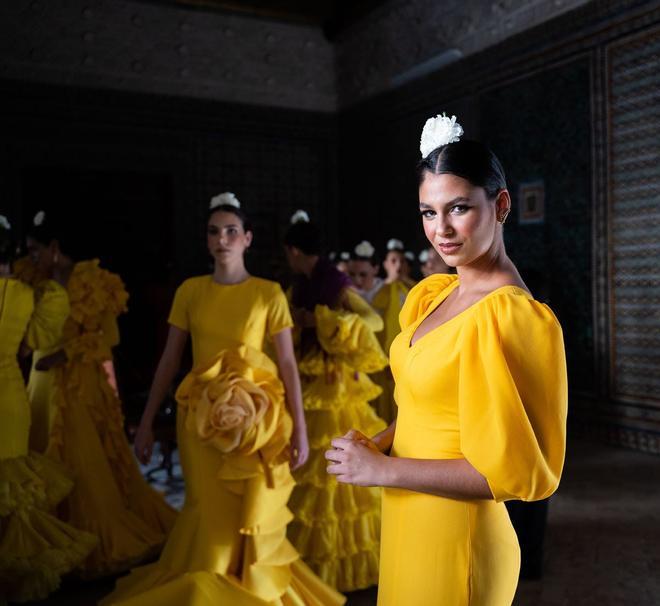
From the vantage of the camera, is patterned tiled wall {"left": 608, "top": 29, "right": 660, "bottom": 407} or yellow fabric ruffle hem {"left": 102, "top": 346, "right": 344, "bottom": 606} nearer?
yellow fabric ruffle hem {"left": 102, "top": 346, "right": 344, "bottom": 606}

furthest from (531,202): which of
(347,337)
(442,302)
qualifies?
(442,302)

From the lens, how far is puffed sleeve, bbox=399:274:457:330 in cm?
171

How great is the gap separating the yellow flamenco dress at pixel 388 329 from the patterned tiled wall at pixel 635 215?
2.04m

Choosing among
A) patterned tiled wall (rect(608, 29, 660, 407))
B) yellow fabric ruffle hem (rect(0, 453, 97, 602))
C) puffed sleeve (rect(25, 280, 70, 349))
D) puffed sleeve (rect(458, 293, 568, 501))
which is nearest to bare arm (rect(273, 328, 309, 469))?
puffed sleeve (rect(25, 280, 70, 349))

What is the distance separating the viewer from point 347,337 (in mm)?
3475

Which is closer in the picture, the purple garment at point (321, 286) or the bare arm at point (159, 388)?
the bare arm at point (159, 388)

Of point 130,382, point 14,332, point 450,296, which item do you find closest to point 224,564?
point 14,332

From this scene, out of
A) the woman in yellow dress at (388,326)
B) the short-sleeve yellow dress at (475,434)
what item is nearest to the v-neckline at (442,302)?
the short-sleeve yellow dress at (475,434)

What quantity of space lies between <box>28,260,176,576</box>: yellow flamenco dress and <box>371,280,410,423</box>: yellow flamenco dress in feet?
7.45

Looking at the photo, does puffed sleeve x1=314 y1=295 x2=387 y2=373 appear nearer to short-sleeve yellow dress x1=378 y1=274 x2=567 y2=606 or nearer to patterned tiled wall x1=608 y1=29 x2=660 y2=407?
short-sleeve yellow dress x1=378 y1=274 x2=567 y2=606

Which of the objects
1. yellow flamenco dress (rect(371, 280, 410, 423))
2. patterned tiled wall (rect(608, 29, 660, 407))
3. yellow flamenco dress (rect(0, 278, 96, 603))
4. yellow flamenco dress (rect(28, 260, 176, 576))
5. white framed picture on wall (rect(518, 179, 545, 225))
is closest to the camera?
yellow flamenco dress (rect(0, 278, 96, 603))

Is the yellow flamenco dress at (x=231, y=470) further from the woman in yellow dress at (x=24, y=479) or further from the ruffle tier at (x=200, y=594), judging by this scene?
the woman in yellow dress at (x=24, y=479)

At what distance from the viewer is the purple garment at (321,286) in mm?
3598

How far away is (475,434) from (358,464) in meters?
0.26
